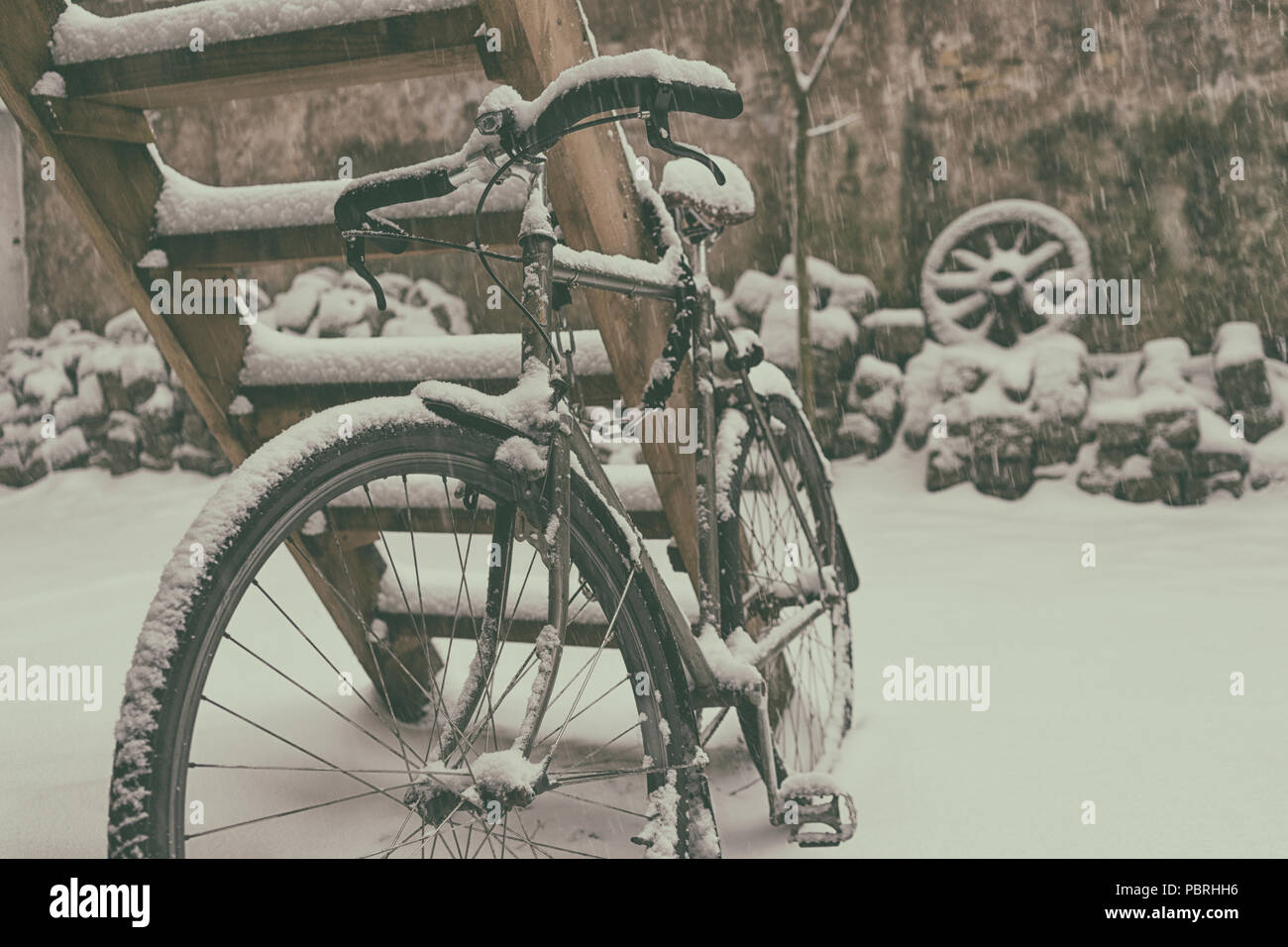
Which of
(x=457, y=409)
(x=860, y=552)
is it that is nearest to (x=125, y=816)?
(x=457, y=409)

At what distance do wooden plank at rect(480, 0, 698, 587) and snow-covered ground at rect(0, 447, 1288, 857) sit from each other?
70 centimetres

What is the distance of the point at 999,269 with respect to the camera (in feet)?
18.9

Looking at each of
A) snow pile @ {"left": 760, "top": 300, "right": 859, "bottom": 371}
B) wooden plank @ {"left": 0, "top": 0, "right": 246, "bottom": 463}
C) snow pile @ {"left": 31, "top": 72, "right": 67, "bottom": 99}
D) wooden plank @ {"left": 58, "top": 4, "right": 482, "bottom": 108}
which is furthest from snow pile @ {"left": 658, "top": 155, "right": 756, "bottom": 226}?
snow pile @ {"left": 760, "top": 300, "right": 859, "bottom": 371}

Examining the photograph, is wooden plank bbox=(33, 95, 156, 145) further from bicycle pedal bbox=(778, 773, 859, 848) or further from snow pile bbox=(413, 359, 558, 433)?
bicycle pedal bbox=(778, 773, 859, 848)

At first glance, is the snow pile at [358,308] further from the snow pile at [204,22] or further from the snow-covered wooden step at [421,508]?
the snow pile at [204,22]

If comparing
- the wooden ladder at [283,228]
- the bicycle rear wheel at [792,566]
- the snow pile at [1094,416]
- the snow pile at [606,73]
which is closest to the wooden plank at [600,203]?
the wooden ladder at [283,228]

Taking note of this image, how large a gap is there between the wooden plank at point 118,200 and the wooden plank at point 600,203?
708 mm

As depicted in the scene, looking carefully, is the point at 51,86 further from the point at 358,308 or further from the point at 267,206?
the point at 358,308

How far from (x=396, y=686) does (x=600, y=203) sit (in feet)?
4.08

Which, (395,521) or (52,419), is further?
(52,419)

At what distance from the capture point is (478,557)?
13.5 feet

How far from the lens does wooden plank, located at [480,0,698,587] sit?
1.56 metres
